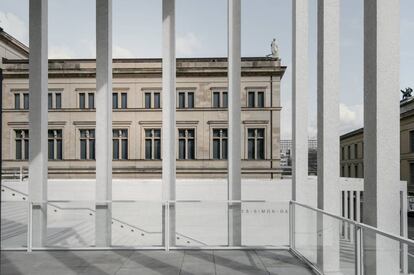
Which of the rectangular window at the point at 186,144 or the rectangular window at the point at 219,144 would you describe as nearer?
the rectangular window at the point at 219,144

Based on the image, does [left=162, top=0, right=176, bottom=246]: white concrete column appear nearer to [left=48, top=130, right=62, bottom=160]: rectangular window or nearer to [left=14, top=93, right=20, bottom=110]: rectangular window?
[left=48, top=130, right=62, bottom=160]: rectangular window

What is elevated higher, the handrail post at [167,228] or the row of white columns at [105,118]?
the row of white columns at [105,118]

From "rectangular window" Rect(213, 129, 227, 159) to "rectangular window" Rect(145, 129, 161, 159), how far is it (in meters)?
4.21

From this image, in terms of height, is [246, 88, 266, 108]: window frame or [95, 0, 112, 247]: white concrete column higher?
[246, 88, 266, 108]: window frame

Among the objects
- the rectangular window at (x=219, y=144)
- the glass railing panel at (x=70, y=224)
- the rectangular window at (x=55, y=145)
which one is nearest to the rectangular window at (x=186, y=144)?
the rectangular window at (x=219, y=144)

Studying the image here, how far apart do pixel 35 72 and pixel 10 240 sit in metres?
3.18

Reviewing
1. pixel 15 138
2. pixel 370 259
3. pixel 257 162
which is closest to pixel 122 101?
pixel 15 138

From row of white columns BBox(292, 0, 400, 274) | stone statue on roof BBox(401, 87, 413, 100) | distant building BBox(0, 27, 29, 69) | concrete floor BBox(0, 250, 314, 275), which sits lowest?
concrete floor BBox(0, 250, 314, 275)

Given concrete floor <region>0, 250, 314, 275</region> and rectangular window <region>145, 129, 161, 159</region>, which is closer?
concrete floor <region>0, 250, 314, 275</region>

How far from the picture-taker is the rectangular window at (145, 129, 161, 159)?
31.4 meters

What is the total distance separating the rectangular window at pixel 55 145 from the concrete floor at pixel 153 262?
84.4 ft

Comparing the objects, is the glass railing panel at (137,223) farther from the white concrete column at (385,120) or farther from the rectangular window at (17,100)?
the rectangular window at (17,100)

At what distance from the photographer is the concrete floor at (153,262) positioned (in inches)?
244

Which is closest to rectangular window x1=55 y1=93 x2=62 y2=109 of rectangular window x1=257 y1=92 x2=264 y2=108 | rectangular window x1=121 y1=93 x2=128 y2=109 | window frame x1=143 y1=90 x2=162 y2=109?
rectangular window x1=121 y1=93 x2=128 y2=109
